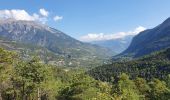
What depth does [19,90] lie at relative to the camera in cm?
10369

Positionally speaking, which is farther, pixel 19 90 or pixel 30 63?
pixel 19 90

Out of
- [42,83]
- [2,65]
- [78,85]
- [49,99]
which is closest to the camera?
[2,65]

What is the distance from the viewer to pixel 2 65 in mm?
85125

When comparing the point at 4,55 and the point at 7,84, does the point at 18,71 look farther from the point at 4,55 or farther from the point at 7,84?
the point at 7,84

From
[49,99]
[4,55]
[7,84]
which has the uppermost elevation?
[4,55]

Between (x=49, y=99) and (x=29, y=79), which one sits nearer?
(x=29, y=79)

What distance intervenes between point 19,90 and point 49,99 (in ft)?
69.6

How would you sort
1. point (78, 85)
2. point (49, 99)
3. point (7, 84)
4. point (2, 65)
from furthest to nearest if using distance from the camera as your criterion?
point (49, 99) → point (7, 84) → point (78, 85) → point (2, 65)

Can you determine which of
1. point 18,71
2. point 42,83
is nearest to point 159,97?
point 42,83

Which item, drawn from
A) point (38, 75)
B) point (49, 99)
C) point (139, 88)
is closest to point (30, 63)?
point (38, 75)

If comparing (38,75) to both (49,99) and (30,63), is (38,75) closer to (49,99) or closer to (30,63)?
(30,63)

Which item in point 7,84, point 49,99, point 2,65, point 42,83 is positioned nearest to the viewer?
point 2,65

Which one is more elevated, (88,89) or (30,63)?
(30,63)

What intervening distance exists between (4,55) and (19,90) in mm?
21365
